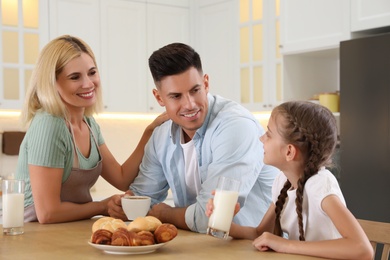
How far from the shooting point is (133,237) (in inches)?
70.1

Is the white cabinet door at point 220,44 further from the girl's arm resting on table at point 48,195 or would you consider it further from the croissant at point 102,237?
the croissant at point 102,237

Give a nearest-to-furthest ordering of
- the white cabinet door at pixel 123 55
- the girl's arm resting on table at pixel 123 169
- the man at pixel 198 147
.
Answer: the man at pixel 198 147, the girl's arm resting on table at pixel 123 169, the white cabinet door at pixel 123 55

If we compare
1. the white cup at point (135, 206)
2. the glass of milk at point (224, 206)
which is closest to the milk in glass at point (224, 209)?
the glass of milk at point (224, 206)

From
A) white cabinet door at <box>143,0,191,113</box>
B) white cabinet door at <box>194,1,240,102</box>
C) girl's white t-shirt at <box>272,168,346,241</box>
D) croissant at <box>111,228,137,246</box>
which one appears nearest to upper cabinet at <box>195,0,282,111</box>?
white cabinet door at <box>194,1,240,102</box>

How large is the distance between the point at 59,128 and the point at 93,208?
328 mm

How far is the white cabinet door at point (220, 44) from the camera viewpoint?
5125 mm

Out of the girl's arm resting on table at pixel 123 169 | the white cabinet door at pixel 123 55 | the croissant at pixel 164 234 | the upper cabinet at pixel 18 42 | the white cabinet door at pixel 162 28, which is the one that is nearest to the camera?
the croissant at pixel 164 234

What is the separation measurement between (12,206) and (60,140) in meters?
0.39

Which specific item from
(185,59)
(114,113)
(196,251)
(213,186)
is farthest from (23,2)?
(196,251)

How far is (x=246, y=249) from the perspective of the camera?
1848 millimetres

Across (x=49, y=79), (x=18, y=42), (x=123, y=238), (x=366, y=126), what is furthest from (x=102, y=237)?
(x=18, y=42)

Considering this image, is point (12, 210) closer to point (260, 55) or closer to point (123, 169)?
point (123, 169)

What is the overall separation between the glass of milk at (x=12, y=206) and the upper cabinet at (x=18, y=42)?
8.34ft

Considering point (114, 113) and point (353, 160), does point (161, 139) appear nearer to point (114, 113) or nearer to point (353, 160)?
point (353, 160)
